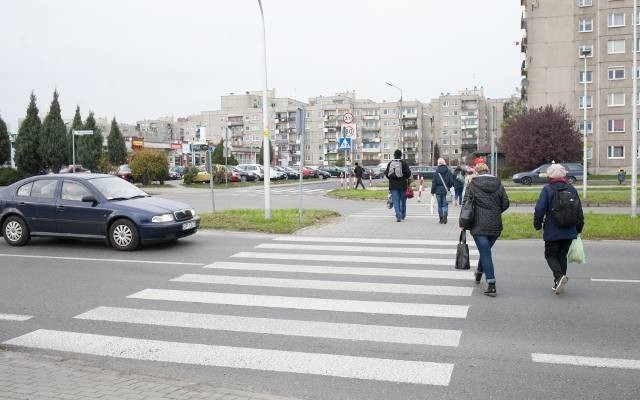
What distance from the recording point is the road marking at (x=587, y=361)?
5.30m

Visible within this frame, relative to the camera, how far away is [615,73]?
2269 inches

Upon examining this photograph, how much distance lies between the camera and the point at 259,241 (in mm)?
13656

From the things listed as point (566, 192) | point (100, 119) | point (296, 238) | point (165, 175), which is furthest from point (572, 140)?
point (100, 119)

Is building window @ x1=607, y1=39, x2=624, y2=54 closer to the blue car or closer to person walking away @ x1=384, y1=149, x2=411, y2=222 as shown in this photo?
person walking away @ x1=384, y1=149, x2=411, y2=222

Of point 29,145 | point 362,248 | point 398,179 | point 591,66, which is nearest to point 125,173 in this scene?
point 29,145

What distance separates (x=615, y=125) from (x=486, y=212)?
182ft

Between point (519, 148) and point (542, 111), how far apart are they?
12.3 ft

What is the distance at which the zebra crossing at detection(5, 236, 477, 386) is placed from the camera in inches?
217

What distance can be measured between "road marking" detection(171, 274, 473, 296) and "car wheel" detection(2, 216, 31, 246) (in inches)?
206

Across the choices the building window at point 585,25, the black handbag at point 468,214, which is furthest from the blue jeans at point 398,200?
the building window at point 585,25

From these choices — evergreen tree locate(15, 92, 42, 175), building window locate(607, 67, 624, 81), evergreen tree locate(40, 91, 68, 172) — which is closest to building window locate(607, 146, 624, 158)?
building window locate(607, 67, 624, 81)

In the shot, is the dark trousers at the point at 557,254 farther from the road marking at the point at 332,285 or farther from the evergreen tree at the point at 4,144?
the evergreen tree at the point at 4,144

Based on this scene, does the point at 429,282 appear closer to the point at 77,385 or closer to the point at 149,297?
the point at 149,297

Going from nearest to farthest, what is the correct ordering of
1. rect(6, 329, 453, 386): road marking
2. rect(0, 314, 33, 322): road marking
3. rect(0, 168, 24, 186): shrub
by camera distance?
1. rect(6, 329, 453, 386): road marking
2. rect(0, 314, 33, 322): road marking
3. rect(0, 168, 24, 186): shrub
